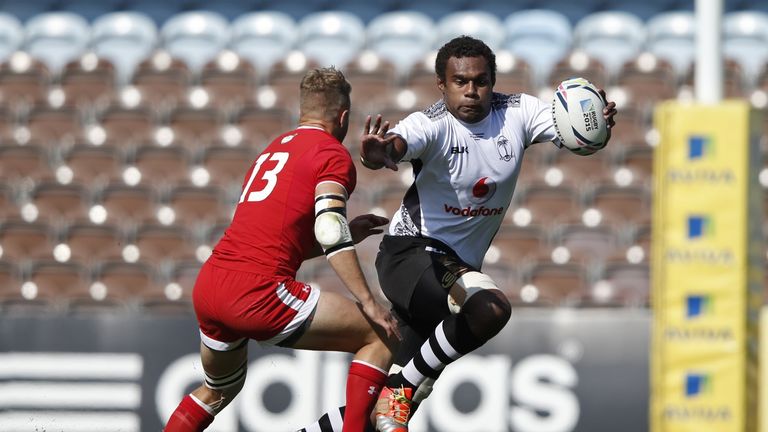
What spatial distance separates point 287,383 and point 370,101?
17.1 feet

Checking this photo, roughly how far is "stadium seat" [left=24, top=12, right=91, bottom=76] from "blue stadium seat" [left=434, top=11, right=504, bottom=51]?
503cm

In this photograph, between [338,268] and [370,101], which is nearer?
[338,268]

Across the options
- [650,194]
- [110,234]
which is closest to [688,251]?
[650,194]

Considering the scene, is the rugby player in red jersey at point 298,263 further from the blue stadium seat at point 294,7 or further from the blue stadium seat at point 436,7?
the blue stadium seat at point 294,7

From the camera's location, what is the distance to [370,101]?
45.4 feet

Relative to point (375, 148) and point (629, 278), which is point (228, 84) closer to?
point (629, 278)

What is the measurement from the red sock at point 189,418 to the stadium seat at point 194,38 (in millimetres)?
9850

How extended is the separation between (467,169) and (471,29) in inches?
369

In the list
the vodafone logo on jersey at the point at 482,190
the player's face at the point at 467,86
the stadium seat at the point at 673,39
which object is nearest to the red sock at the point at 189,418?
the vodafone logo on jersey at the point at 482,190

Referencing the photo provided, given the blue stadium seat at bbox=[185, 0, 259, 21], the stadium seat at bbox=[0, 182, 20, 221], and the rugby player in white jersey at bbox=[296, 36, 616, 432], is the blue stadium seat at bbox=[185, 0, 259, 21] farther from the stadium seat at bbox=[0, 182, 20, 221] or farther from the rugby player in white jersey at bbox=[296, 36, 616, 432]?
the rugby player in white jersey at bbox=[296, 36, 616, 432]

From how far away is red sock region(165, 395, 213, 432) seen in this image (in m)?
6.14

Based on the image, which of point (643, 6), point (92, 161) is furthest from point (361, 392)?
point (643, 6)

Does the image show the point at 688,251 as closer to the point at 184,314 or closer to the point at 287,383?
the point at 287,383

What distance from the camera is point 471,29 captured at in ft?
49.8
